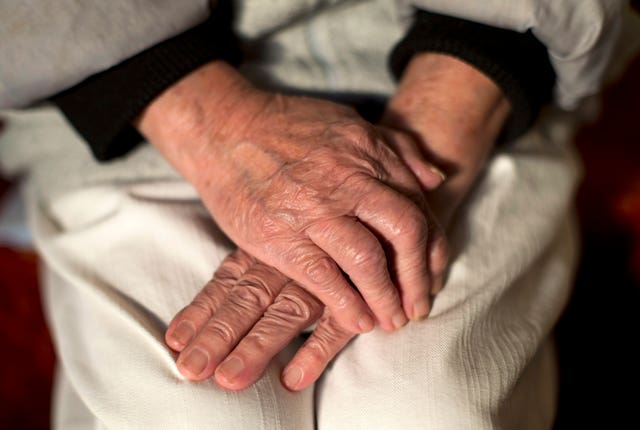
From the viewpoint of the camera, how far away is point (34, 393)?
821mm

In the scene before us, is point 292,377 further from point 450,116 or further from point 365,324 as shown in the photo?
point 450,116

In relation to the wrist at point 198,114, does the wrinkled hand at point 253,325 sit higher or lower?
lower

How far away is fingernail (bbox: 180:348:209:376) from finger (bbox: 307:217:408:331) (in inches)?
5.2

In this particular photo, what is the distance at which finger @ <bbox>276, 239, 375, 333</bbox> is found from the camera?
1.80 ft

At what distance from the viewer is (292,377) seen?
570 millimetres

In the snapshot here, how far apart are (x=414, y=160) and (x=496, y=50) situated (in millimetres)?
154

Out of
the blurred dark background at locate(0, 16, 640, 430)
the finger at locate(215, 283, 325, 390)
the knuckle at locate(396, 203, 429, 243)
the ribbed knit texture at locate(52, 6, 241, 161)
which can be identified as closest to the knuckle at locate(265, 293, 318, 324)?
the finger at locate(215, 283, 325, 390)

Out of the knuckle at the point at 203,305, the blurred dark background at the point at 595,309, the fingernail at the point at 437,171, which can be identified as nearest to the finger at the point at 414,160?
the fingernail at the point at 437,171

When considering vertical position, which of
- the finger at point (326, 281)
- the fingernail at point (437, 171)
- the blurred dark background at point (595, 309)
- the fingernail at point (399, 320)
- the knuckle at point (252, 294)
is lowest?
the blurred dark background at point (595, 309)

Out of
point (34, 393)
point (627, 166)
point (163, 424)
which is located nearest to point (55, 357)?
point (34, 393)

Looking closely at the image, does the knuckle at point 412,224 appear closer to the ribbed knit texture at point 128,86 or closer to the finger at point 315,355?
the finger at point 315,355

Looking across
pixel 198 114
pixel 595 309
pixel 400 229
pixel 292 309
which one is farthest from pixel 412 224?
pixel 595 309

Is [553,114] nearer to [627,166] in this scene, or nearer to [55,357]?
[627,166]

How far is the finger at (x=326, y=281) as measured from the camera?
0.55 m
